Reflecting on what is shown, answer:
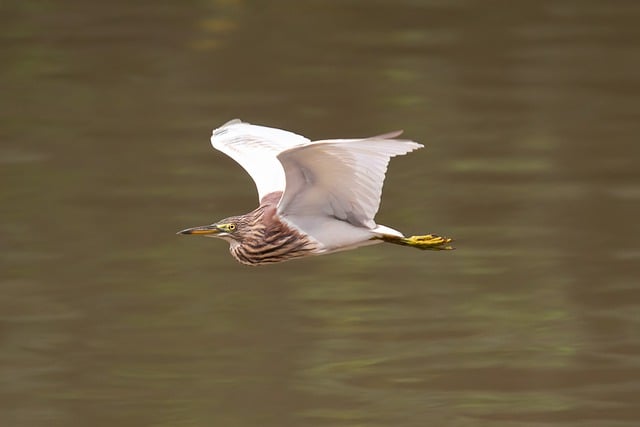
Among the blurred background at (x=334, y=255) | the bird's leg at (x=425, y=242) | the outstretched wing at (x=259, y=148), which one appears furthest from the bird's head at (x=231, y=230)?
the blurred background at (x=334, y=255)

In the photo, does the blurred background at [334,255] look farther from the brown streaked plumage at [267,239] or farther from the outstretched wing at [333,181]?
the outstretched wing at [333,181]

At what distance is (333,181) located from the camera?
4750mm

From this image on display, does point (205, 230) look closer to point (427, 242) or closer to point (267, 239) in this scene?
point (267, 239)

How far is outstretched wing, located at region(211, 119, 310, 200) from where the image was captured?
5238 mm

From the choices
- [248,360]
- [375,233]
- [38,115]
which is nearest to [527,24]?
[38,115]

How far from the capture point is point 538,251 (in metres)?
8.27

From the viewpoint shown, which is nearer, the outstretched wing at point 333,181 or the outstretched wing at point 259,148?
the outstretched wing at point 333,181

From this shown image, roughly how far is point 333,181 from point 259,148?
2.29 ft

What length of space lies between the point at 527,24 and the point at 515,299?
15.0 feet

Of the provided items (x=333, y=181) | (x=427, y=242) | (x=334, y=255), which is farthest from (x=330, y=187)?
(x=334, y=255)

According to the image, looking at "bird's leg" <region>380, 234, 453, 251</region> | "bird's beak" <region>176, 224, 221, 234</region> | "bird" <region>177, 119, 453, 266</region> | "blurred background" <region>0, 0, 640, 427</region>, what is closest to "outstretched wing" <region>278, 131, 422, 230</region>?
"bird" <region>177, 119, 453, 266</region>

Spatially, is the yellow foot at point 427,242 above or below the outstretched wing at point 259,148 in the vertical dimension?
below

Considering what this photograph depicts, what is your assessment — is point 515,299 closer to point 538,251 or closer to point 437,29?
point 538,251

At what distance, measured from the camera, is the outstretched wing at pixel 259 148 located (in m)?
5.24
